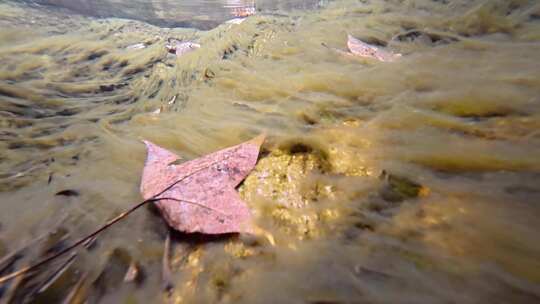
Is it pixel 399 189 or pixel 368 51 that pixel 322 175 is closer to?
pixel 399 189

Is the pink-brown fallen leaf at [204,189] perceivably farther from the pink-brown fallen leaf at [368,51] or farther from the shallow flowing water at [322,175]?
the pink-brown fallen leaf at [368,51]

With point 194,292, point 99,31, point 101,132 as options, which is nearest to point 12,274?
point 194,292

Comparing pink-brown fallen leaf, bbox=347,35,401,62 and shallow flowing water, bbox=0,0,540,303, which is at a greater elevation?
pink-brown fallen leaf, bbox=347,35,401,62

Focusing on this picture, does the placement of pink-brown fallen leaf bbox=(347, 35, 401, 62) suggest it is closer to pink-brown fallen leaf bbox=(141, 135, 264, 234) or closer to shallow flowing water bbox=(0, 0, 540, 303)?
shallow flowing water bbox=(0, 0, 540, 303)

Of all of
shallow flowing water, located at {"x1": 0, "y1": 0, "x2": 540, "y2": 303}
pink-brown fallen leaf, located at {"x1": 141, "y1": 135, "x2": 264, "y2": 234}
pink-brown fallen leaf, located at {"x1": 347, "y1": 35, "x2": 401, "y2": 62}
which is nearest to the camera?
shallow flowing water, located at {"x1": 0, "y1": 0, "x2": 540, "y2": 303}

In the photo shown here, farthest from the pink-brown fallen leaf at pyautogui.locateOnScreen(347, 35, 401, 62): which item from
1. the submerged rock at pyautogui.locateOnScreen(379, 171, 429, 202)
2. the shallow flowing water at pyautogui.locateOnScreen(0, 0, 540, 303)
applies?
the submerged rock at pyautogui.locateOnScreen(379, 171, 429, 202)

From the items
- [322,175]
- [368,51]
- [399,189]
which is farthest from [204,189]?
[368,51]
